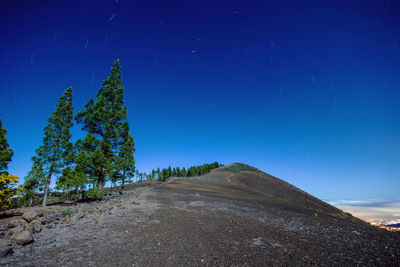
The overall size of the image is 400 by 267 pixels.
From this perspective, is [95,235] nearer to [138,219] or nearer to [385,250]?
[138,219]

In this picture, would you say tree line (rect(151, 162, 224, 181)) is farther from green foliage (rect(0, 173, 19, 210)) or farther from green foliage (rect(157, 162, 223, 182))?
green foliage (rect(0, 173, 19, 210))

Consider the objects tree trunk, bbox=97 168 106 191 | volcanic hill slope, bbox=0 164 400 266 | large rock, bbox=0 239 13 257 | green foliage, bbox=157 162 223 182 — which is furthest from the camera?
green foliage, bbox=157 162 223 182

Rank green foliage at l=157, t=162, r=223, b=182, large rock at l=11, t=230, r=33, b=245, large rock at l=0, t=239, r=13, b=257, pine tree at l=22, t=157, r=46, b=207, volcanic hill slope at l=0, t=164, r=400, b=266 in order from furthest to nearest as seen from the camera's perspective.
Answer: green foliage at l=157, t=162, r=223, b=182
pine tree at l=22, t=157, r=46, b=207
large rock at l=11, t=230, r=33, b=245
volcanic hill slope at l=0, t=164, r=400, b=266
large rock at l=0, t=239, r=13, b=257

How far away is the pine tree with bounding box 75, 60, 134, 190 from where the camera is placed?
17547 mm

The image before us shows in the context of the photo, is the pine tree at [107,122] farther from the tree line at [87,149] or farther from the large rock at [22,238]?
the large rock at [22,238]

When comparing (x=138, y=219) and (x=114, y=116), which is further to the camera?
(x=114, y=116)

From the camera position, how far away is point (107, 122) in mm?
18844

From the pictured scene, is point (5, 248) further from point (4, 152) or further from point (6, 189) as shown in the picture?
point (4, 152)

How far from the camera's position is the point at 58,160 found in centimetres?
2378

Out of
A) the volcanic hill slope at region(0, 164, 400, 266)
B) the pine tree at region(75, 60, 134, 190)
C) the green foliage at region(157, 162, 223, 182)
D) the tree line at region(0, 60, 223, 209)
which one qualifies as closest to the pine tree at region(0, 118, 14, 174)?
the tree line at region(0, 60, 223, 209)

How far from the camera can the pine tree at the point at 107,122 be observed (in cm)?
1755

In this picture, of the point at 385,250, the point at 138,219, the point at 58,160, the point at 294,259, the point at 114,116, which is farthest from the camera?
the point at 58,160

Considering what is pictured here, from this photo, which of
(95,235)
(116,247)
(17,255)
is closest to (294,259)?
(116,247)

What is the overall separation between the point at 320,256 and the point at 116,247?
5.86 metres
